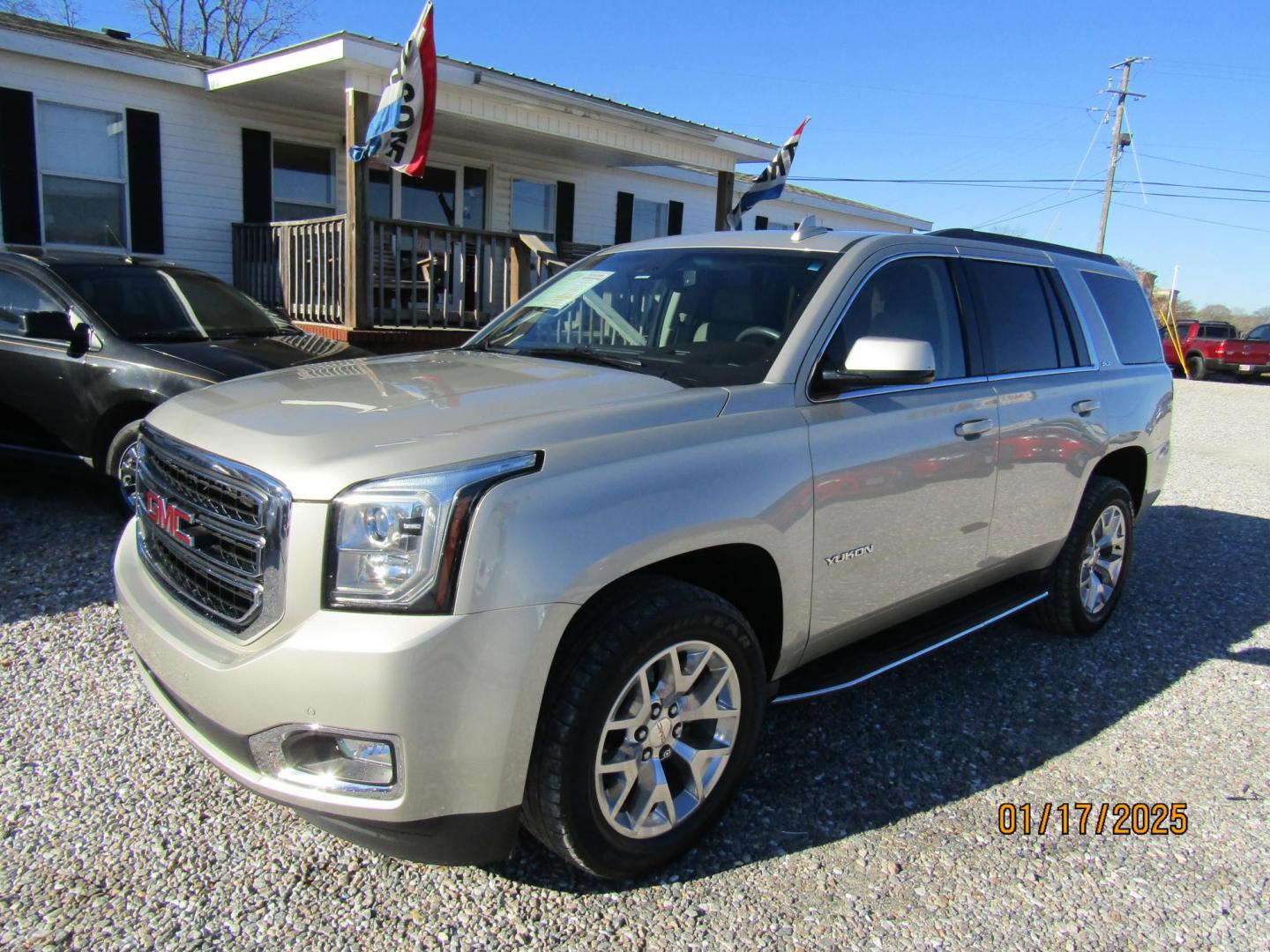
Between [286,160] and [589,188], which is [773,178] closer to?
[589,188]

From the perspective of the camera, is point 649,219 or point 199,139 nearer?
point 199,139

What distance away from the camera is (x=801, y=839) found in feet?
9.46

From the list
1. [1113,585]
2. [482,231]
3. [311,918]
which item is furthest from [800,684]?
[482,231]

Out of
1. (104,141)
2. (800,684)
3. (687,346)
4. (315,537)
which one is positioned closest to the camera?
(315,537)

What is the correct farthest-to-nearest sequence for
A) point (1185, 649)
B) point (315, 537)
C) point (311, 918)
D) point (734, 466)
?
point (1185, 649)
point (734, 466)
point (311, 918)
point (315, 537)

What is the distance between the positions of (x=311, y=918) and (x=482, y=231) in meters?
9.22

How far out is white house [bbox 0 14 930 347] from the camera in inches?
375

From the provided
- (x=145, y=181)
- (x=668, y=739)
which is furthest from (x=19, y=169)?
(x=668, y=739)

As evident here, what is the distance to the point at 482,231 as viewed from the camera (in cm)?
1068

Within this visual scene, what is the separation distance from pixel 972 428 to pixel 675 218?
1466cm

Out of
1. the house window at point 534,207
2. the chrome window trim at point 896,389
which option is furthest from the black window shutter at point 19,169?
the chrome window trim at point 896,389

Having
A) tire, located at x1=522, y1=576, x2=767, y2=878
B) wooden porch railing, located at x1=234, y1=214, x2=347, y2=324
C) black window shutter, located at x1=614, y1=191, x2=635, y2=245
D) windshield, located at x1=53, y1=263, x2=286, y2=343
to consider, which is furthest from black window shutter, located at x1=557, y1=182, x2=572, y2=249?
tire, located at x1=522, y1=576, x2=767, y2=878

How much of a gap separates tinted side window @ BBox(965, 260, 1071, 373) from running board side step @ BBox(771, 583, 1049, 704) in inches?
39.3

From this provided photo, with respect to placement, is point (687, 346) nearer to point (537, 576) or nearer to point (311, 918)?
point (537, 576)
